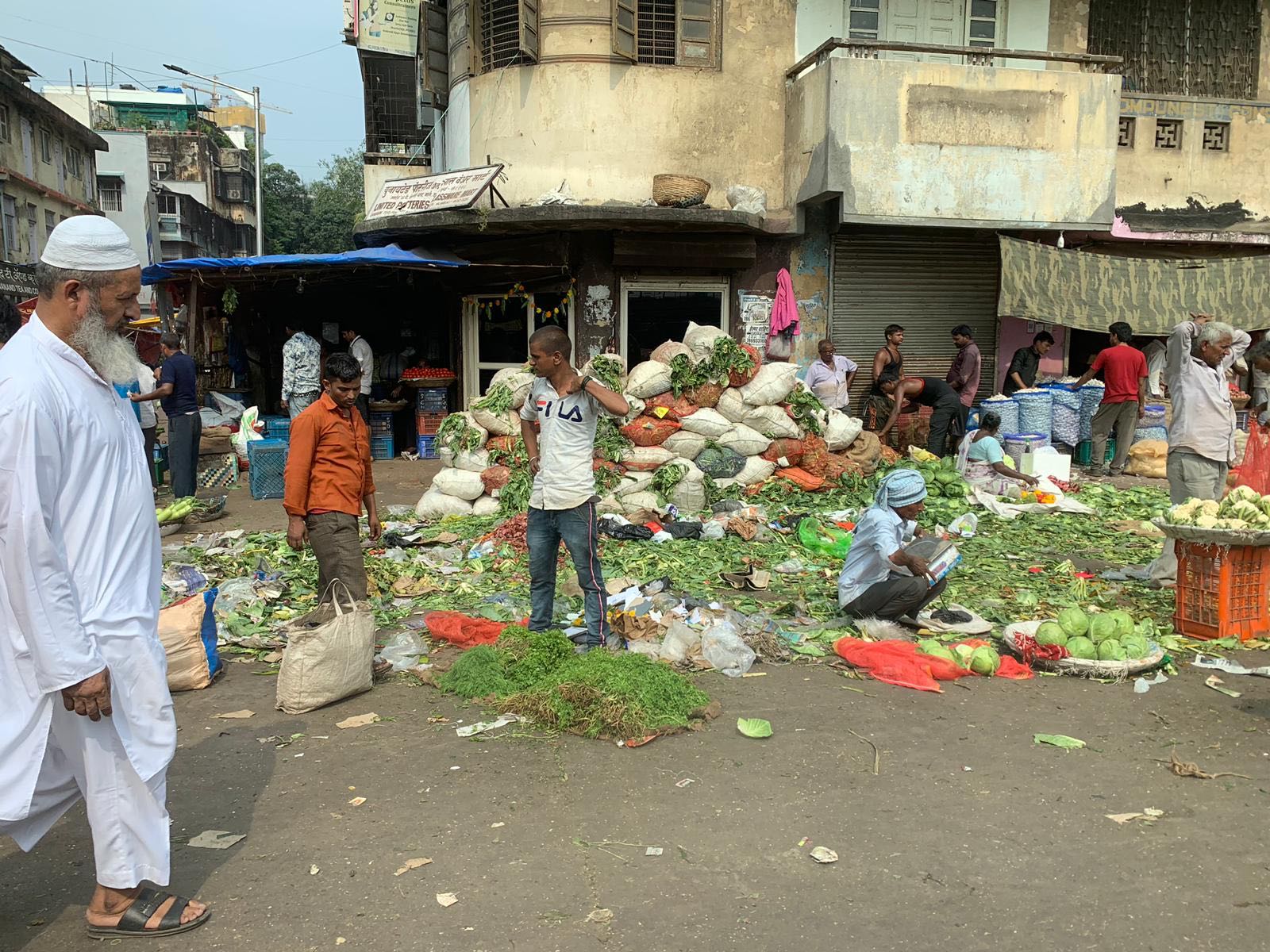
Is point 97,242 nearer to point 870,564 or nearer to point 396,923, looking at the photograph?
point 396,923

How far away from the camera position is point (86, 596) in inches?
112

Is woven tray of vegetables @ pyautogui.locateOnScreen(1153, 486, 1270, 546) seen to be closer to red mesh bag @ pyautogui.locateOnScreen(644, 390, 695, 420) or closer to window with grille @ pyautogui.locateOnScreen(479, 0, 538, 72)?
red mesh bag @ pyautogui.locateOnScreen(644, 390, 695, 420)

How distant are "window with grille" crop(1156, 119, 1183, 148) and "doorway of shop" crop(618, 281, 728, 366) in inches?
269

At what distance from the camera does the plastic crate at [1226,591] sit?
5812 millimetres

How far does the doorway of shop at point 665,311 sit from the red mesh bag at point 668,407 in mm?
3399

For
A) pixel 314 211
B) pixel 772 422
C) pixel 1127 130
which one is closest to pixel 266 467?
pixel 772 422

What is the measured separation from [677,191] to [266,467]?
6.04 metres

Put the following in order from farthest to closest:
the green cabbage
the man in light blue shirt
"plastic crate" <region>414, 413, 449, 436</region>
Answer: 1. "plastic crate" <region>414, 413, 449, 436</region>
2. the man in light blue shirt
3. the green cabbage

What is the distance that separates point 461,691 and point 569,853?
5.51 ft

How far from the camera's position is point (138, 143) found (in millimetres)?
43719

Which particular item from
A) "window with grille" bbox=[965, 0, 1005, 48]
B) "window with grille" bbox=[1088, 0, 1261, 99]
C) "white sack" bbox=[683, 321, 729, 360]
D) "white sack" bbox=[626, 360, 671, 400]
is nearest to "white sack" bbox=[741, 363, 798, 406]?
"white sack" bbox=[683, 321, 729, 360]

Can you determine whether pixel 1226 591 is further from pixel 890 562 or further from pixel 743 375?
pixel 743 375

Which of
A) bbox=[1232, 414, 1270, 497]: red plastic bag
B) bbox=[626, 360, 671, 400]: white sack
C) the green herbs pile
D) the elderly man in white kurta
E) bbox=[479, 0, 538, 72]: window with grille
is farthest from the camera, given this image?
bbox=[479, 0, 538, 72]: window with grille

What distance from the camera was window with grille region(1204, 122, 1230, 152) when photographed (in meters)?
14.5
